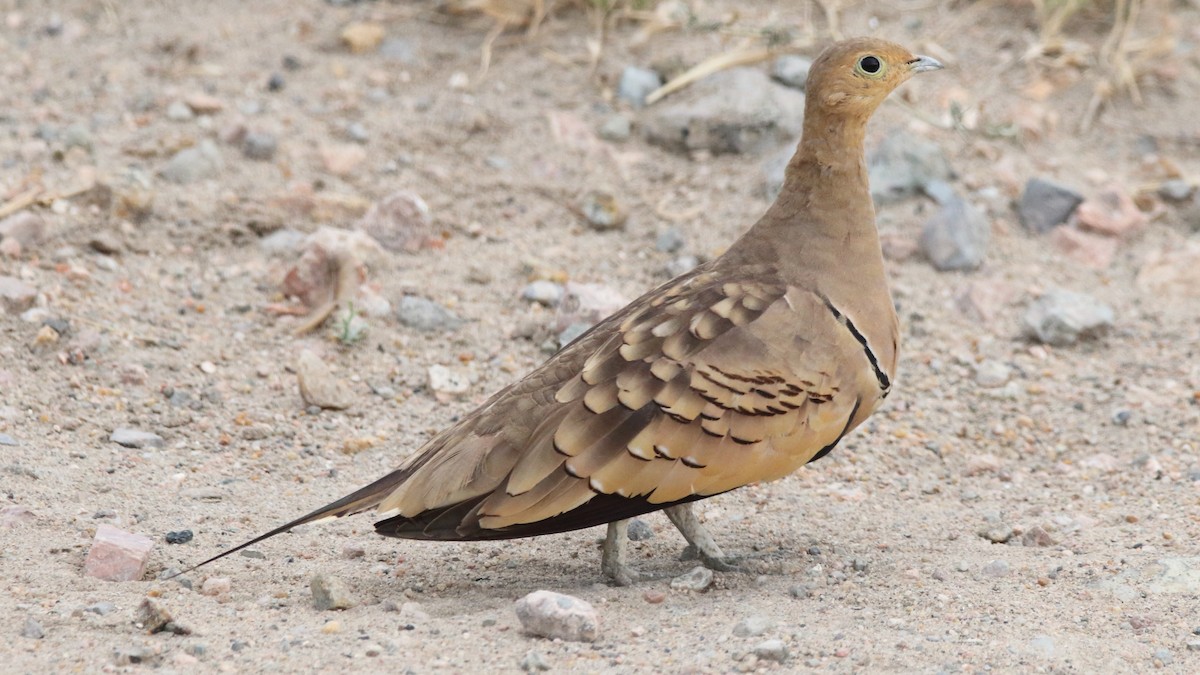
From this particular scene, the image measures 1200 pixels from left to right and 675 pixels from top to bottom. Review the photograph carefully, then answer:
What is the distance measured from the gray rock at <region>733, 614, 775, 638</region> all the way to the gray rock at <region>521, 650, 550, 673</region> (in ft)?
1.59

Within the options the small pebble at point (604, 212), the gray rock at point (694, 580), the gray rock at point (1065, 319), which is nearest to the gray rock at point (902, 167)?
the gray rock at point (1065, 319)

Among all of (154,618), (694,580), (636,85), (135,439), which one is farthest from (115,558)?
(636,85)

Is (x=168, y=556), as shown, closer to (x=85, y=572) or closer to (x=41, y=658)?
(x=85, y=572)

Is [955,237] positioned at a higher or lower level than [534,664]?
higher

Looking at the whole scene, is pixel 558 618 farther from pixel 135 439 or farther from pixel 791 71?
pixel 791 71

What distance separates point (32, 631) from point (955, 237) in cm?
414

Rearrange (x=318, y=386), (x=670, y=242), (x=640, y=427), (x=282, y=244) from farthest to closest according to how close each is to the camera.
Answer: (x=670, y=242), (x=282, y=244), (x=318, y=386), (x=640, y=427)

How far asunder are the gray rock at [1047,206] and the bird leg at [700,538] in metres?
3.16

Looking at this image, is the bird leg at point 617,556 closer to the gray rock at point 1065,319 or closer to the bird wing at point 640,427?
the bird wing at point 640,427

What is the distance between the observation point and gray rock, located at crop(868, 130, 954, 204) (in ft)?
20.7

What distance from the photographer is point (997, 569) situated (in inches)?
154

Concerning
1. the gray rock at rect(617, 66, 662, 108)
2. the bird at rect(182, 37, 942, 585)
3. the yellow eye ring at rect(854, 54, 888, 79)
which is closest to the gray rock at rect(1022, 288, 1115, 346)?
the bird at rect(182, 37, 942, 585)

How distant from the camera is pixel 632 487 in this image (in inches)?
137

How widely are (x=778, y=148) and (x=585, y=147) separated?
0.92 m
